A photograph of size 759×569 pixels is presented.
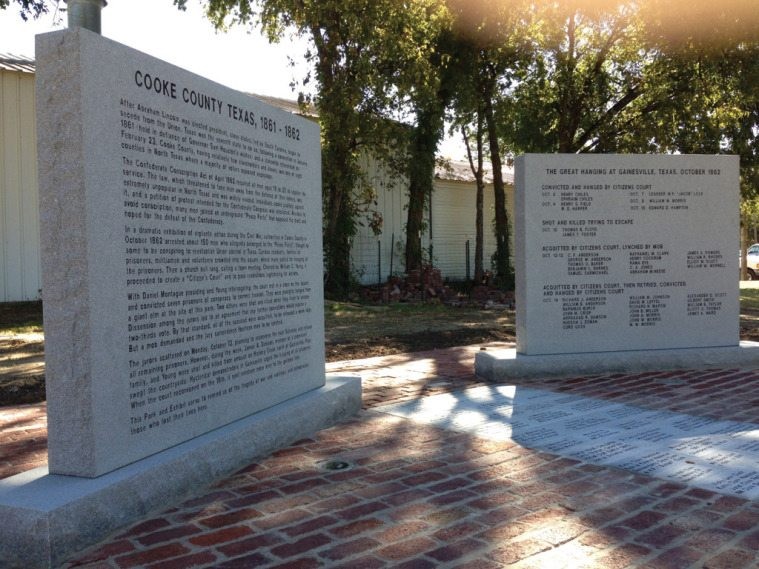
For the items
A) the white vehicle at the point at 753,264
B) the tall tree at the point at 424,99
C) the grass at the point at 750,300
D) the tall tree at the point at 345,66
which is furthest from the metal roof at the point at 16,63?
the white vehicle at the point at 753,264

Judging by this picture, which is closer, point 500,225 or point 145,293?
point 145,293

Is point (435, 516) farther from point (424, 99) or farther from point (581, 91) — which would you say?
point (581, 91)

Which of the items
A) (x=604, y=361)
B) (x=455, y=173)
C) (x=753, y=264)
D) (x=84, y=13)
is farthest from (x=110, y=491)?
(x=753, y=264)

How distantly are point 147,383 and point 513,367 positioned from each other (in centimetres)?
449

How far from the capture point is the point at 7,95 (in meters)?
16.0

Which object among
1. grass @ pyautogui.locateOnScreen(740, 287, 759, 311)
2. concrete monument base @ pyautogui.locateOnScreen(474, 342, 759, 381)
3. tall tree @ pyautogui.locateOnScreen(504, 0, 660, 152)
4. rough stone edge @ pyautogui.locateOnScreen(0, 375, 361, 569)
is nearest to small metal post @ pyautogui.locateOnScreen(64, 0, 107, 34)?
rough stone edge @ pyautogui.locateOnScreen(0, 375, 361, 569)

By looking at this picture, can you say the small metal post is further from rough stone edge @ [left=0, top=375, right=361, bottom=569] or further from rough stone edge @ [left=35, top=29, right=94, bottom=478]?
rough stone edge @ [left=0, top=375, right=361, bottom=569]

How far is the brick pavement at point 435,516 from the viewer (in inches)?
129

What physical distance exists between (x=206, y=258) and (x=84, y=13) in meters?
1.47

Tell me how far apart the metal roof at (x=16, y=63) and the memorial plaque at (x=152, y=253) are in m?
13.1

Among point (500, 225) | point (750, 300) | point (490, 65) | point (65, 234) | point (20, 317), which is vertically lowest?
point (750, 300)

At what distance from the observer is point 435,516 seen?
3768 mm

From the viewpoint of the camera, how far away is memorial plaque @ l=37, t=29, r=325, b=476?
3.55 m

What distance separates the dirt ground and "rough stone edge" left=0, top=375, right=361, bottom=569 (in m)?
3.25
